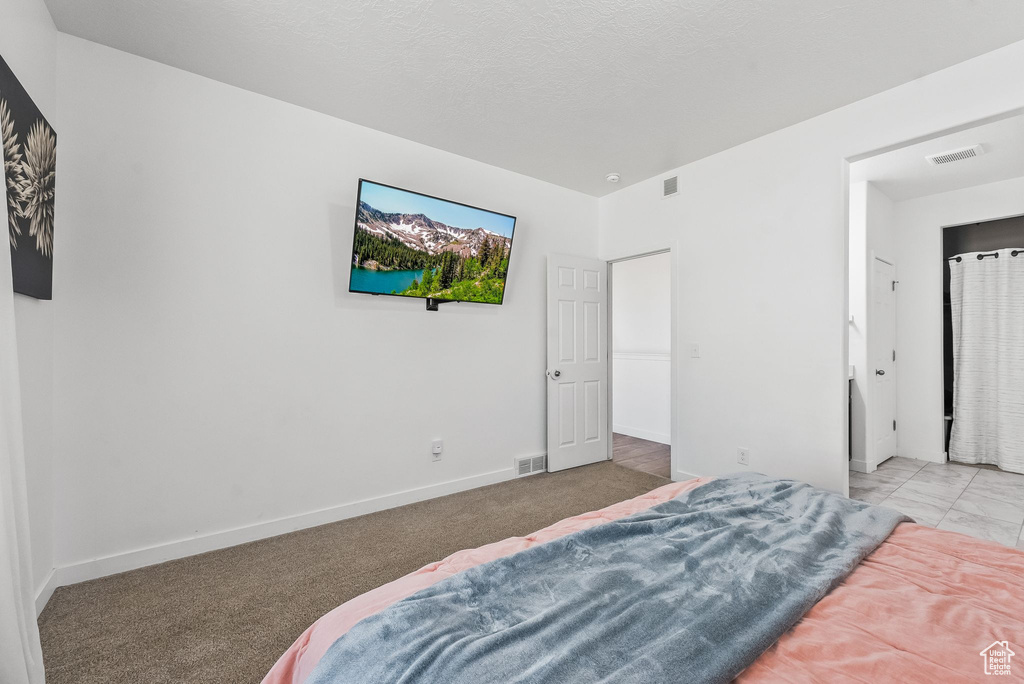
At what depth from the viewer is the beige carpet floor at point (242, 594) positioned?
5.50 ft

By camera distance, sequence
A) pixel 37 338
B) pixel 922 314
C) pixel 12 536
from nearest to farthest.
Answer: pixel 12 536 < pixel 37 338 < pixel 922 314

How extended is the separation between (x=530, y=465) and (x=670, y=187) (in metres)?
2.80

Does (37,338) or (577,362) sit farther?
(577,362)

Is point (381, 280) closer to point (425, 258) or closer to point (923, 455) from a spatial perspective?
point (425, 258)

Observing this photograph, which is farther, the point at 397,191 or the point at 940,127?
the point at 397,191

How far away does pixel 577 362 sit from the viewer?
4.28 meters

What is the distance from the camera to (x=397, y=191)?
2.97 meters

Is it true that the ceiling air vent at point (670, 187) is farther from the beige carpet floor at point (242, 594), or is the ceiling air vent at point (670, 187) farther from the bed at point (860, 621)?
the bed at point (860, 621)

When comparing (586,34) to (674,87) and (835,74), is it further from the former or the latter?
(835,74)

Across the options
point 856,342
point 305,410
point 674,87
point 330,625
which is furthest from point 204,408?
point 856,342

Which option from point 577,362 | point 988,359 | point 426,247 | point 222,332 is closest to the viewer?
point 222,332

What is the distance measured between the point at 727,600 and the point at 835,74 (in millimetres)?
2898

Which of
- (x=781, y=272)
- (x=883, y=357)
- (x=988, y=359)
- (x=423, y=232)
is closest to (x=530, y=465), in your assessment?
(x=423, y=232)

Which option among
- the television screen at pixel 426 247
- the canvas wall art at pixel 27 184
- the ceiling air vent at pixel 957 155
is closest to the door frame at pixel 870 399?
the ceiling air vent at pixel 957 155
